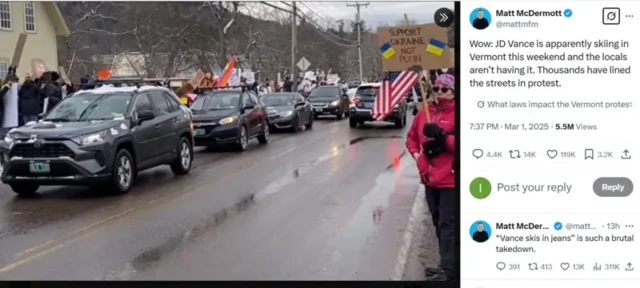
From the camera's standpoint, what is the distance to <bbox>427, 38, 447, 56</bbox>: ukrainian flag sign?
158 inches

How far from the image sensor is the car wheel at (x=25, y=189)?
9.68 metres

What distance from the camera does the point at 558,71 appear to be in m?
3.50

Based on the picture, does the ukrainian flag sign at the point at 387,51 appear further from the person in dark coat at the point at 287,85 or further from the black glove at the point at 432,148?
the person in dark coat at the point at 287,85

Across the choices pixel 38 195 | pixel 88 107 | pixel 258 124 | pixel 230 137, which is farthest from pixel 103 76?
pixel 258 124

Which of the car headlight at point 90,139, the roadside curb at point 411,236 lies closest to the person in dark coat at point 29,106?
the car headlight at point 90,139

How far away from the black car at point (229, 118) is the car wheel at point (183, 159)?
3345mm

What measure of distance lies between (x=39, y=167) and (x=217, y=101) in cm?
766

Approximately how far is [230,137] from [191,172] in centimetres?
337

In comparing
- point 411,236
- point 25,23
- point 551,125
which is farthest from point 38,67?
point 551,125

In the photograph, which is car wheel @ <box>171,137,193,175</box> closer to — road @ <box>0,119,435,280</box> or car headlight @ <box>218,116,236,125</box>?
road @ <box>0,119,435,280</box>

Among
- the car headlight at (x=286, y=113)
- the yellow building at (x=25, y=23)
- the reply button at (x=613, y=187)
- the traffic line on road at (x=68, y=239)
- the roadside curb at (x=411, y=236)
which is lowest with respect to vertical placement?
the roadside curb at (x=411, y=236)

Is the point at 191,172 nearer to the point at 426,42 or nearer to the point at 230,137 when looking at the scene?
the point at 230,137

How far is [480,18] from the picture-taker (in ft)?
11.5

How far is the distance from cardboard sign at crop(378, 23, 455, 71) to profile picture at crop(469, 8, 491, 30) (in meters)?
0.51
